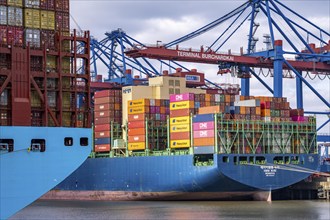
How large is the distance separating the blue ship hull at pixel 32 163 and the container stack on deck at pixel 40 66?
877 millimetres

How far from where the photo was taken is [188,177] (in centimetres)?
6078

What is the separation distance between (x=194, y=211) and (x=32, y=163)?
19.3 meters

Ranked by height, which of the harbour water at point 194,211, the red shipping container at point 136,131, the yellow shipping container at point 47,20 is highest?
the yellow shipping container at point 47,20

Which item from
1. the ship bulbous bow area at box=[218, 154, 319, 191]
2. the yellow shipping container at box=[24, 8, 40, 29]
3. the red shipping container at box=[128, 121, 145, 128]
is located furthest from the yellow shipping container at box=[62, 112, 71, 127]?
the red shipping container at box=[128, 121, 145, 128]

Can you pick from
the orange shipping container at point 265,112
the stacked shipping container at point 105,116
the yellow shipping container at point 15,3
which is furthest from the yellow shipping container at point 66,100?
the stacked shipping container at point 105,116

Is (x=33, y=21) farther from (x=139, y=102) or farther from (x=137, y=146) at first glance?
(x=137, y=146)

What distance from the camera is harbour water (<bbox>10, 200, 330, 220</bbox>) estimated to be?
4653cm

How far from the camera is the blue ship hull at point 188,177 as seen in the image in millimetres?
59438

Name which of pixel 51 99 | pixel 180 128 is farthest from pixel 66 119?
pixel 180 128

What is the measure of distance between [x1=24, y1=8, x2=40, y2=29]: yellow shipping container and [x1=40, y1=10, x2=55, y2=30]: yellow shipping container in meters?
0.21

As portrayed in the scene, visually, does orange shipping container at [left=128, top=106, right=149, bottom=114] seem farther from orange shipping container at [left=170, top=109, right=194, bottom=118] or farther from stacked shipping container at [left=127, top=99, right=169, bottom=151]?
orange shipping container at [left=170, top=109, right=194, bottom=118]

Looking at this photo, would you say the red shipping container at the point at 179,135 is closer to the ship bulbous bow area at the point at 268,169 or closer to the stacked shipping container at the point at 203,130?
the stacked shipping container at the point at 203,130

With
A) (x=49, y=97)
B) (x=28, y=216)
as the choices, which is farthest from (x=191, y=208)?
(x=49, y=97)

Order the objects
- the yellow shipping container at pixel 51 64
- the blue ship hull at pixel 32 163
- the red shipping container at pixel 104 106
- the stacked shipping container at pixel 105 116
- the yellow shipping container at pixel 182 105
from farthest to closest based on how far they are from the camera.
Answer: the red shipping container at pixel 104 106
the stacked shipping container at pixel 105 116
the yellow shipping container at pixel 182 105
the yellow shipping container at pixel 51 64
the blue ship hull at pixel 32 163
